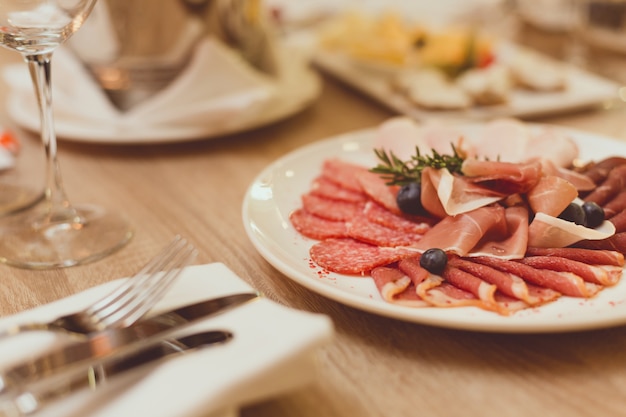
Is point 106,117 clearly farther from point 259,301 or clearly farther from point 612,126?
point 612,126

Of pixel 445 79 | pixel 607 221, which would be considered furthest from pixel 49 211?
pixel 445 79

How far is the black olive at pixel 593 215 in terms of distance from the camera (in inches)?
33.9

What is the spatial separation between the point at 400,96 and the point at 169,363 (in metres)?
1.15

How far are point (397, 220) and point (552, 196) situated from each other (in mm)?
205

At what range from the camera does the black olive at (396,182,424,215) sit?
91 cm

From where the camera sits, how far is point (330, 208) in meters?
0.97

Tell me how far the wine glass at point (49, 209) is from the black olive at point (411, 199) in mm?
413

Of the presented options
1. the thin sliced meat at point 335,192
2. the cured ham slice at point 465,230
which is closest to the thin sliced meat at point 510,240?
the cured ham slice at point 465,230

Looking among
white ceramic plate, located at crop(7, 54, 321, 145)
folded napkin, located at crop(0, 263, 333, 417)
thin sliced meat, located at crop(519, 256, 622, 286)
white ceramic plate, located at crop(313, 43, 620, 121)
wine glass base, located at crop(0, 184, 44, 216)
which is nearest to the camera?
folded napkin, located at crop(0, 263, 333, 417)

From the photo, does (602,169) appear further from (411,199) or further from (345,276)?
(345,276)

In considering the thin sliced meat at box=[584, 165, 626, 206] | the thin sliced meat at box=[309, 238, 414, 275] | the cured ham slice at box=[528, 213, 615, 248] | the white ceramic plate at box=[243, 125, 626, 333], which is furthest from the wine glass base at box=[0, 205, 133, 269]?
the thin sliced meat at box=[584, 165, 626, 206]

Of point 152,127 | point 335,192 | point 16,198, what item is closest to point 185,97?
point 152,127

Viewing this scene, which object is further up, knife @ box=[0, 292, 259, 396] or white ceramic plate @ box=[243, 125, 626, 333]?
knife @ box=[0, 292, 259, 396]

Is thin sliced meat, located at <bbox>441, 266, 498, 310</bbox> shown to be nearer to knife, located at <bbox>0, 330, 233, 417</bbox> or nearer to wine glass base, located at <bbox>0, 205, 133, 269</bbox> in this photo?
knife, located at <bbox>0, 330, 233, 417</bbox>
